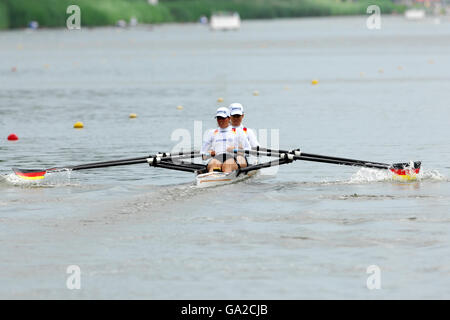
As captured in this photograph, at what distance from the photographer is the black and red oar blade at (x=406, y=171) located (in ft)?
67.8

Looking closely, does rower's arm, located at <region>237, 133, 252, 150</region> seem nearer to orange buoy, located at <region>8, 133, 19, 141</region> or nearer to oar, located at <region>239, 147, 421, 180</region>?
oar, located at <region>239, 147, 421, 180</region>

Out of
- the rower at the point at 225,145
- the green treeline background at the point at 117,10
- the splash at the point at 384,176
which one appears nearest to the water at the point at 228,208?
the splash at the point at 384,176

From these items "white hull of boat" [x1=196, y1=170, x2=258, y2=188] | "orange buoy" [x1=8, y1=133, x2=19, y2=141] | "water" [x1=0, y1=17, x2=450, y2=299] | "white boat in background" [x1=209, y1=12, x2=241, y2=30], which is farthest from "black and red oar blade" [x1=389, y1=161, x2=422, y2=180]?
"white boat in background" [x1=209, y1=12, x2=241, y2=30]

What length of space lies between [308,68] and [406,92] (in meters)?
18.2

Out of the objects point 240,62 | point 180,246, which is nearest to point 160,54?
point 240,62

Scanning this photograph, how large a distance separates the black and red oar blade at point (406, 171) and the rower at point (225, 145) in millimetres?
2726

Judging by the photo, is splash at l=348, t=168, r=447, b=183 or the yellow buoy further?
the yellow buoy

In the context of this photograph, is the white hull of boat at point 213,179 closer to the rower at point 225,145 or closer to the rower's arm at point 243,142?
the rower at point 225,145

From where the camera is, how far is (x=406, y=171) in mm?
20656

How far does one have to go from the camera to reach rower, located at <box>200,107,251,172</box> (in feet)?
67.4

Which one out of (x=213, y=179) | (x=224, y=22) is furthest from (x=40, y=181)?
(x=224, y=22)

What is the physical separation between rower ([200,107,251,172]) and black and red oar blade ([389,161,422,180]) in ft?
8.94
